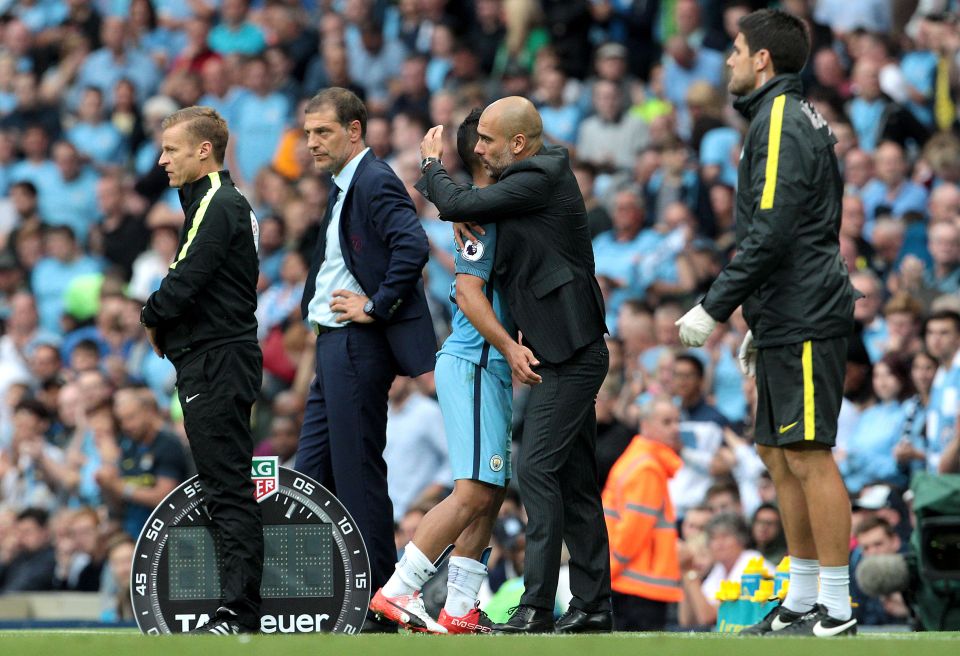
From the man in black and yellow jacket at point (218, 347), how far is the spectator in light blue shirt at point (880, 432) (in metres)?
5.02

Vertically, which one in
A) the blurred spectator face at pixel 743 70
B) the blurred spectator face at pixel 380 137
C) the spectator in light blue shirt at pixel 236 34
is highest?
the spectator in light blue shirt at pixel 236 34

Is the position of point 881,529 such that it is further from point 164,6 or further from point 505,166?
point 164,6

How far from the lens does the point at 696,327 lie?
22.4 feet

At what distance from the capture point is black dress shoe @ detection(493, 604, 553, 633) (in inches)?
277

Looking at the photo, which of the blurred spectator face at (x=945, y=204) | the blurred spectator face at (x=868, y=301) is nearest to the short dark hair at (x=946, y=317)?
the blurred spectator face at (x=868, y=301)

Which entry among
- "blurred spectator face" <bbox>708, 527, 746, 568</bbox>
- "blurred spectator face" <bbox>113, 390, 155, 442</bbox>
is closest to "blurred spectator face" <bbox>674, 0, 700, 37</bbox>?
"blurred spectator face" <bbox>113, 390, 155, 442</bbox>

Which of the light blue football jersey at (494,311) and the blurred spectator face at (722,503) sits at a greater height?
the light blue football jersey at (494,311)

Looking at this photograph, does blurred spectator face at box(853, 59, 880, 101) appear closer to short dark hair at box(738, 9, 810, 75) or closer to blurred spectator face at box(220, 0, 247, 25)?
short dark hair at box(738, 9, 810, 75)

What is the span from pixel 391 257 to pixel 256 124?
34.0 feet

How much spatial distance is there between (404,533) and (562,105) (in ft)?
17.8

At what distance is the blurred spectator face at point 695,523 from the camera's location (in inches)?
445

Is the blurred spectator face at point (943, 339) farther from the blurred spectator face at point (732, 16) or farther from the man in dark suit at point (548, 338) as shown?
the blurred spectator face at point (732, 16)

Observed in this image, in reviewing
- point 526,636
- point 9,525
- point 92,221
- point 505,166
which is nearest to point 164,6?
point 92,221

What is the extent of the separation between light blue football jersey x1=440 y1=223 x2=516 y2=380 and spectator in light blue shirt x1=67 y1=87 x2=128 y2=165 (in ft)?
38.7
